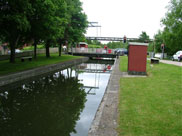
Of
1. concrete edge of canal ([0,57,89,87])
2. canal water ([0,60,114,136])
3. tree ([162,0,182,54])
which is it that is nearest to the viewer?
canal water ([0,60,114,136])

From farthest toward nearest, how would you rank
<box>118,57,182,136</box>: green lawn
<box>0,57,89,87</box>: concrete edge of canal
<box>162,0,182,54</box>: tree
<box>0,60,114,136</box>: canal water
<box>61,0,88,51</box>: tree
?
<box>162,0,182,54</box>: tree < <box>61,0,88,51</box>: tree < <box>0,57,89,87</box>: concrete edge of canal < <box>0,60,114,136</box>: canal water < <box>118,57,182,136</box>: green lawn

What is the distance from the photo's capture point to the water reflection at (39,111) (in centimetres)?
586

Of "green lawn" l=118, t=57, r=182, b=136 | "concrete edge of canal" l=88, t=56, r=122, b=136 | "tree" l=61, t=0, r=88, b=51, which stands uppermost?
"tree" l=61, t=0, r=88, b=51

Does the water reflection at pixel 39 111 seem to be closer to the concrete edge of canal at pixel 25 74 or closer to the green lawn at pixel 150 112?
the concrete edge of canal at pixel 25 74

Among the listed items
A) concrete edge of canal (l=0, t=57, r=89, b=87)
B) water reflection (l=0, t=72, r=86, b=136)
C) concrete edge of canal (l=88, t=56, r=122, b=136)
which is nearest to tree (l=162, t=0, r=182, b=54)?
concrete edge of canal (l=0, t=57, r=89, b=87)

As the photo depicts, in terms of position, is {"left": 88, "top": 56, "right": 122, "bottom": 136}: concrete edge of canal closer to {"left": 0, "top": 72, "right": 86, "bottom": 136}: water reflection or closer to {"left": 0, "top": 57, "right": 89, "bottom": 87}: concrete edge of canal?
{"left": 0, "top": 72, "right": 86, "bottom": 136}: water reflection

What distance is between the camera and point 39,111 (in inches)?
299

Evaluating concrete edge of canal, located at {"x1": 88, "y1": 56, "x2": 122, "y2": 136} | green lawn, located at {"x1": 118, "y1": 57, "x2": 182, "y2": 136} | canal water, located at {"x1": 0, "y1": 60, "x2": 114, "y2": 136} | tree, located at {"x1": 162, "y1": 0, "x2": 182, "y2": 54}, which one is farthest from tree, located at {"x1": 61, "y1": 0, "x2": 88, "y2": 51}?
concrete edge of canal, located at {"x1": 88, "y1": 56, "x2": 122, "y2": 136}

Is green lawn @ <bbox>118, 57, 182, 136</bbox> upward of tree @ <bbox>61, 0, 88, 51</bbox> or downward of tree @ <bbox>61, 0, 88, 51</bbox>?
downward

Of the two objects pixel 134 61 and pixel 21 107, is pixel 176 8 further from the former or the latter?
pixel 21 107

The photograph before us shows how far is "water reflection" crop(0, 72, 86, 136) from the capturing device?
19.2ft

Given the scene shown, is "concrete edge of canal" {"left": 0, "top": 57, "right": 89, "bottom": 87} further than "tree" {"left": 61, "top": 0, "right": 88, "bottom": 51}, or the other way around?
"tree" {"left": 61, "top": 0, "right": 88, "bottom": 51}

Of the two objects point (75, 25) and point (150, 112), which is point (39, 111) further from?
point (75, 25)

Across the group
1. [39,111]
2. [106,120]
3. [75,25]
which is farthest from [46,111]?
[75,25]
